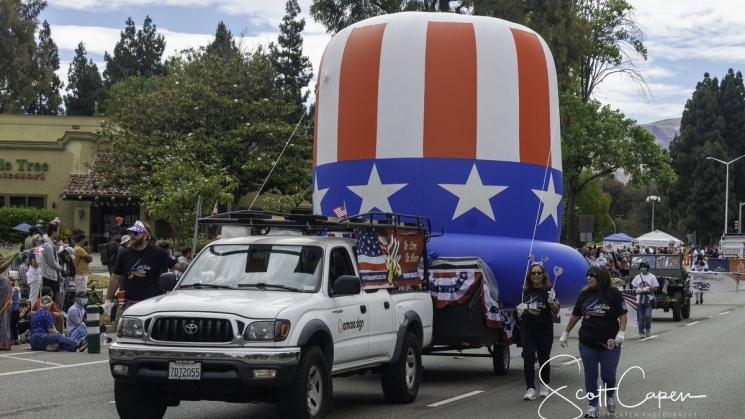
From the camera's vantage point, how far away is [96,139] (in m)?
49.7

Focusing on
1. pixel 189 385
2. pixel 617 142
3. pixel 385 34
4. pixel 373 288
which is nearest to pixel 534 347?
pixel 373 288

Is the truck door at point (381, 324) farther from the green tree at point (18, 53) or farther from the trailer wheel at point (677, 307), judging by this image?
the green tree at point (18, 53)

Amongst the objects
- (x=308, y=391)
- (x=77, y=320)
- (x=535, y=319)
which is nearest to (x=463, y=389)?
(x=535, y=319)

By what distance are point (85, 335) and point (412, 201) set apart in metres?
6.39

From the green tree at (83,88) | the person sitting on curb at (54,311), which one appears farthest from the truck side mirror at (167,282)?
the green tree at (83,88)

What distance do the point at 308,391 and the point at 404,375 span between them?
2318 millimetres

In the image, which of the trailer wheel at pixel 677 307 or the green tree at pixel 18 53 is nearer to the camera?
the trailer wheel at pixel 677 307

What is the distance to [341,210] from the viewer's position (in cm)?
1491

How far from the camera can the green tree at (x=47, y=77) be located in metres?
75.2

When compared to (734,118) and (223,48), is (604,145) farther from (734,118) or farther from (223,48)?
(734,118)

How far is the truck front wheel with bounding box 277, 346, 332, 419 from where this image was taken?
8.91 m

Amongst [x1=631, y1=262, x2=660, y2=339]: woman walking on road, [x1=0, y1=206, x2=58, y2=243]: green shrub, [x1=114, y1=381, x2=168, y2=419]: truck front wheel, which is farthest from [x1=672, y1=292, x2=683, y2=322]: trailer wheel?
[x1=0, y1=206, x2=58, y2=243]: green shrub

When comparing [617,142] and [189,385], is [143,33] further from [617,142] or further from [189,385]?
[189,385]

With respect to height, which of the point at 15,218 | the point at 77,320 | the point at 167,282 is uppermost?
the point at 15,218
